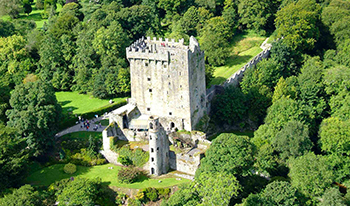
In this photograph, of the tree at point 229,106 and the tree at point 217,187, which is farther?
the tree at point 229,106

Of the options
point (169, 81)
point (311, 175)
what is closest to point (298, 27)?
point (169, 81)

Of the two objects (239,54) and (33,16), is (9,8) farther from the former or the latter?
(239,54)

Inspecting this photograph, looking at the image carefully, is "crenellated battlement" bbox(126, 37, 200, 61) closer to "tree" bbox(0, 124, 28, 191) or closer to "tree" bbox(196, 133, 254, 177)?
"tree" bbox(196, 133, 254, 177)

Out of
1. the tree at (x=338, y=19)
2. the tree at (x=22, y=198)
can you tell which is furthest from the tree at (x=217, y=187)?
the tree at (x=338, y=19)

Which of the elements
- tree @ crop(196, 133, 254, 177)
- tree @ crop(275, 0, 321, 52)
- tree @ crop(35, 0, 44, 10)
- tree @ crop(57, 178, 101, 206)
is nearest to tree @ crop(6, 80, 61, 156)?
tree @ crop(57, 178, 101, 206)

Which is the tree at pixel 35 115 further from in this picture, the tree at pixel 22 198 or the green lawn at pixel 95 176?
the tree at pixel 22 198

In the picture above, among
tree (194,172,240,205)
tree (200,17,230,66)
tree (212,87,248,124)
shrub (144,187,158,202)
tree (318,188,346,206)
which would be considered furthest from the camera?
tree (200,17,230,66)
